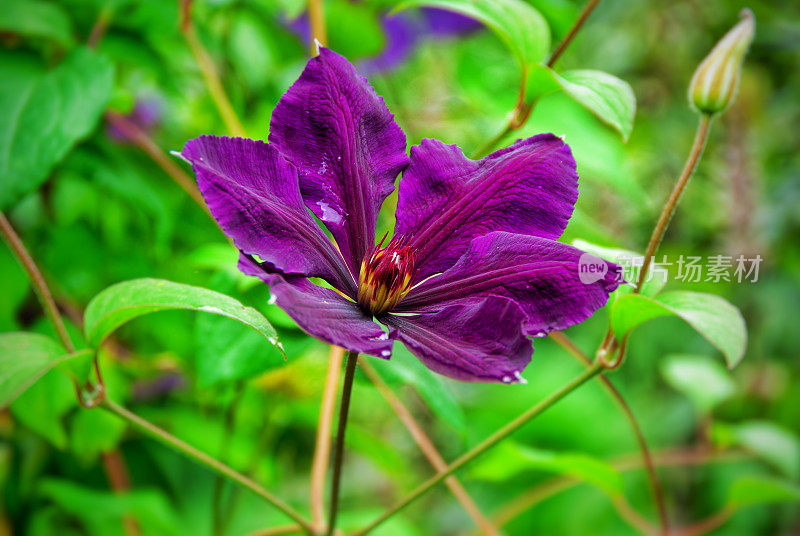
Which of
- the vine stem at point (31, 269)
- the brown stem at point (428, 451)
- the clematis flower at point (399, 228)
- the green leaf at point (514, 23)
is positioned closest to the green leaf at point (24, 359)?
the vine stem at point (31, 269)

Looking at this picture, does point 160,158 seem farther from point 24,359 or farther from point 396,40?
point 396,40

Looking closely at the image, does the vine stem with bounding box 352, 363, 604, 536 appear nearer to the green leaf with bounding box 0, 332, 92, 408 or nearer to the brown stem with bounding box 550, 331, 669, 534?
the brown stem with bounding box 550, 331, 669, 534

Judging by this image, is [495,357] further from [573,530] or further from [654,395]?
[654,395]

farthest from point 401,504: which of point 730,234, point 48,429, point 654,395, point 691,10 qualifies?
point 691,10

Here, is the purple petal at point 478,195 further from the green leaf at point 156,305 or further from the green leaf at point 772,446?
the green leaf at point 772,446

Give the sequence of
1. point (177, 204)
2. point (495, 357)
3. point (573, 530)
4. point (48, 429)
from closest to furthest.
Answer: point (495, 357)
point (48, 429)
point (177, 204)
point (573, 530)

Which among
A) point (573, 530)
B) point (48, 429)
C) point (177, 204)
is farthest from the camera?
point (573, 530)
